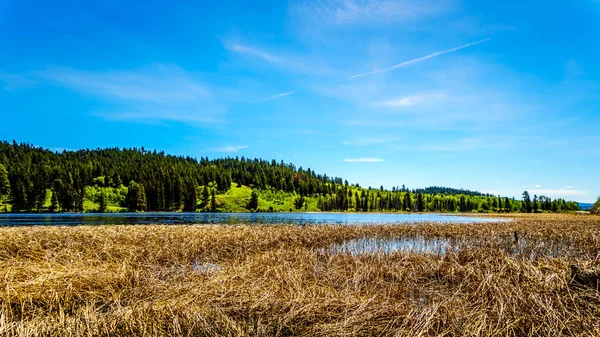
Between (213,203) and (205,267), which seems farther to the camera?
(213,203)

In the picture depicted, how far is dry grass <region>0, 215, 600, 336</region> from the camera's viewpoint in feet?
26.1

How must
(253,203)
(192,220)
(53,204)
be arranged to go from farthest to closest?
(253,203) → (53,204) → (192,220)

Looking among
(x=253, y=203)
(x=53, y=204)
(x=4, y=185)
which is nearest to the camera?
(x=53, y=204)

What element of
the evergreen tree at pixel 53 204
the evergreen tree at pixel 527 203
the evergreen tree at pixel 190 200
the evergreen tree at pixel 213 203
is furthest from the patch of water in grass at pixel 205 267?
the evergreen tree at pixel 527 203

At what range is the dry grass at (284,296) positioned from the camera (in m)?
7.97

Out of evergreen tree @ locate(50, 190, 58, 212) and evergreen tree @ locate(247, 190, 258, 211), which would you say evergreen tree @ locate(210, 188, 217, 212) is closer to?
evergreen tree @ locate(247, 190, 258, 211)

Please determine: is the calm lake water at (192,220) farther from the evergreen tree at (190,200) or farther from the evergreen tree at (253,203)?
the evergreen tree at (253,203)

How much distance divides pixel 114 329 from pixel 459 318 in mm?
8307

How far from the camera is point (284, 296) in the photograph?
1063 centimetres

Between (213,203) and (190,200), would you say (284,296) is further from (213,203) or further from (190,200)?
(190,200)

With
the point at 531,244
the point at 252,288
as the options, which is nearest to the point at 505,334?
the point at 252,288

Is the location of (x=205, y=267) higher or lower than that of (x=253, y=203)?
higher

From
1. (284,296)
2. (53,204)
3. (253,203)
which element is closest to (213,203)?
(253,203)

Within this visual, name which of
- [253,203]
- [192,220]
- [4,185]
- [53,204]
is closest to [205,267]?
[192,220]
